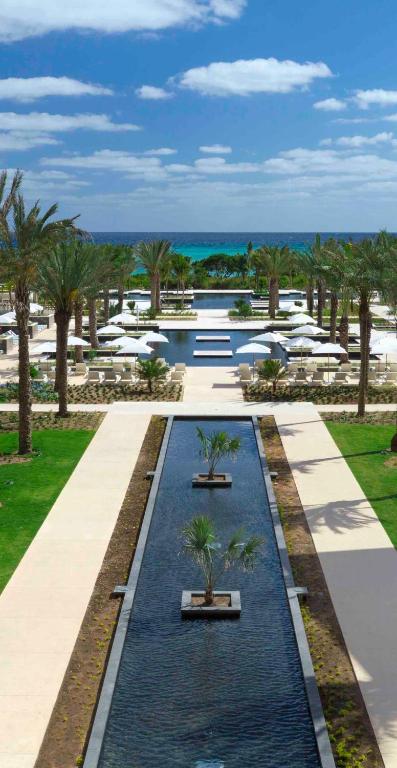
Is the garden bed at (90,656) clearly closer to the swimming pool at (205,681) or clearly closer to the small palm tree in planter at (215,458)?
the swimming pool at (205,681)

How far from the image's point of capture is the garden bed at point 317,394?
2816 cm

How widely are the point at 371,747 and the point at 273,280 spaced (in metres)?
46.1

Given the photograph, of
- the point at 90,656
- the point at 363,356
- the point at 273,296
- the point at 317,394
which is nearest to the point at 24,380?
the point at 363,356

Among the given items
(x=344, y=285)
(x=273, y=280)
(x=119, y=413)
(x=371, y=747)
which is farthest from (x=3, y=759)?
(x=273, y=280)

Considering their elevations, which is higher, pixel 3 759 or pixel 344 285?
pixel 344 285

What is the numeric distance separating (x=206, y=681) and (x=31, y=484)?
938 centimetres

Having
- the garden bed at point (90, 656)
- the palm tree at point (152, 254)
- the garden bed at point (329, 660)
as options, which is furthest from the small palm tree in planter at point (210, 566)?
the palm tree at point (152, 254)

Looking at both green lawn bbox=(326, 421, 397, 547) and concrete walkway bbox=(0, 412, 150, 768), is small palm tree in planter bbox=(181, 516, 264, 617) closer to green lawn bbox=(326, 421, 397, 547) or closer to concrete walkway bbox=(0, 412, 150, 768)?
concrete walkway bbox=(0, 412, 150, 768)

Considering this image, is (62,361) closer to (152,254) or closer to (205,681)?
(205,681)

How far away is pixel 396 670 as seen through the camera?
1054 centimetres

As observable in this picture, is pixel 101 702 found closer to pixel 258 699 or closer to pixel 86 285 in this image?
pixel 258 699

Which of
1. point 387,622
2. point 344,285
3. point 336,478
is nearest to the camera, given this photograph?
point 387,622

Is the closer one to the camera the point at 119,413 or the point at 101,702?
the point at 101,702

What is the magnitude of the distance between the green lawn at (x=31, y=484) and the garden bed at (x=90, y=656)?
63.9 inches
